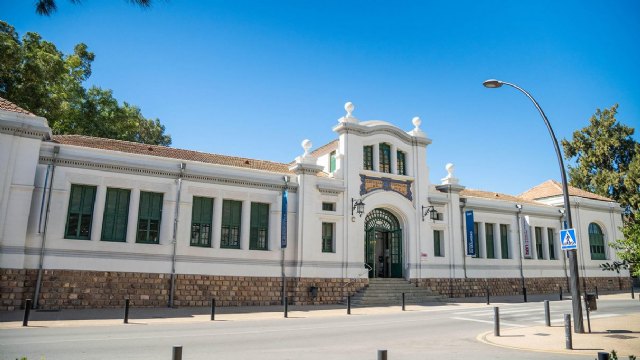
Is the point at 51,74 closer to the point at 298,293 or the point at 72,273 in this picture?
the point at 72,273

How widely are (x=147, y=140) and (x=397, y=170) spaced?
25316mm

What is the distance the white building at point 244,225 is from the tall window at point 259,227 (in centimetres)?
5

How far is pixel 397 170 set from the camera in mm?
26672

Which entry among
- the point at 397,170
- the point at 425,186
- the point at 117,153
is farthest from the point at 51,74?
the point at 425,186

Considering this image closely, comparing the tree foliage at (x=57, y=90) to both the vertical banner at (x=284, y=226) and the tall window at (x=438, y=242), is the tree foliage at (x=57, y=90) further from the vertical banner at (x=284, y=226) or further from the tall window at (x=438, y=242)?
the tall window at (x=438, y=242)

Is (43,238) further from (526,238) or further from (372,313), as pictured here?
(526,238)

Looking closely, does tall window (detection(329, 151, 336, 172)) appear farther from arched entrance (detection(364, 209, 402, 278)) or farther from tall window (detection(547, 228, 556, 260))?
tall window (detection(547, 228, 556, 260))

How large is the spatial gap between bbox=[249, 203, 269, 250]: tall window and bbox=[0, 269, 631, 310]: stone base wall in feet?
5.85

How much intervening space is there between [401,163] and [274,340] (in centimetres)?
1814

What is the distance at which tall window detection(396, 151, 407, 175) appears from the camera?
26922 millimetres

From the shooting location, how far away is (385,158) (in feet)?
87.1

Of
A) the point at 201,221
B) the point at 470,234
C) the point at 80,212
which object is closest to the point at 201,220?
the point at 201,221

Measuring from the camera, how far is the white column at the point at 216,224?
829 inches

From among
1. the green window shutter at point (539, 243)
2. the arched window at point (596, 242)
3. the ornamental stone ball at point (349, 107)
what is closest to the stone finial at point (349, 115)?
the ornamental stone ball at point (349, 107)
